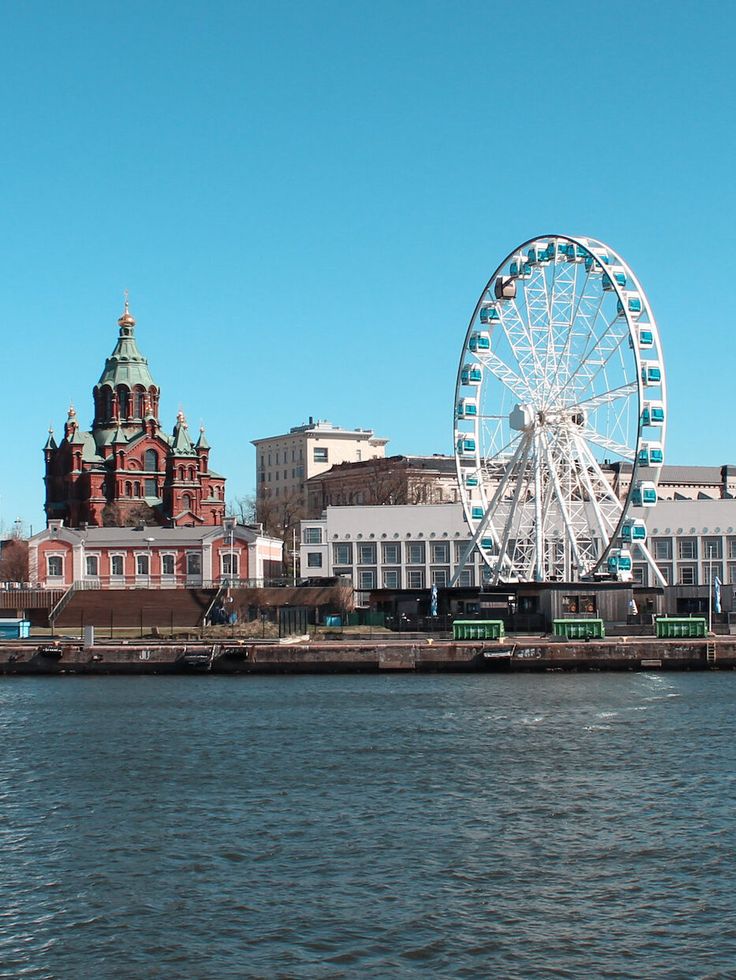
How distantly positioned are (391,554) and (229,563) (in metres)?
13.9

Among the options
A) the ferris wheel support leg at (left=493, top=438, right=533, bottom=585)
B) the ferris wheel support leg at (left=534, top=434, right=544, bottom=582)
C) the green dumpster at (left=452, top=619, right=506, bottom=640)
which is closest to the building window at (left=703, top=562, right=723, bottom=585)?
the ferris wheel support leg at (left=493, top=438, right=533, bottom=585)

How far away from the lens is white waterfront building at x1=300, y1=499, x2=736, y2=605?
110 meters

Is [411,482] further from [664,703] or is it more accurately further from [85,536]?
[664,703]

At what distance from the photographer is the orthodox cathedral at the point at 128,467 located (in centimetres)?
15550

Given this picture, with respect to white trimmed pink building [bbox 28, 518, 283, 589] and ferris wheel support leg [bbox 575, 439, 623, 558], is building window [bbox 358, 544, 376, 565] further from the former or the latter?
ferris wheel support leg [bbox 575, 439, 623, 558]

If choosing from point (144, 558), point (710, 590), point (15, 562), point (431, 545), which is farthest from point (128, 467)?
point (710, 590)

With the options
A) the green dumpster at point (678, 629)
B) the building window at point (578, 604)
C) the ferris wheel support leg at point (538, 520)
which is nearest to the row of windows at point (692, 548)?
the building window at point (578, 604)

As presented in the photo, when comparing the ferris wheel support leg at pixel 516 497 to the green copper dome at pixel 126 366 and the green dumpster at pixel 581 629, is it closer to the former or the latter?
the green dumpster at pixel 581 629

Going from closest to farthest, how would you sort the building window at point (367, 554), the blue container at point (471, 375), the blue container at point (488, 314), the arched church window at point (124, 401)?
the blue container at point (488, 314)
the blue container at point (471, 375)
the building window at point (367, 554)
the arched church window at point (124, 401)

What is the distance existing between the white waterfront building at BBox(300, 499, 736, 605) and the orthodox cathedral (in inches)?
1489

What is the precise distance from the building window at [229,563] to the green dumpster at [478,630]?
1742 inches

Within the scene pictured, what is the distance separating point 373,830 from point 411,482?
157m

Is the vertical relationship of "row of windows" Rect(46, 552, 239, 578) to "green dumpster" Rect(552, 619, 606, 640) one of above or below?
above

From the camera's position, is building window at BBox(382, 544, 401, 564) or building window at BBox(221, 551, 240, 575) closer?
building window at BBox(382, 544, 401, 564)
